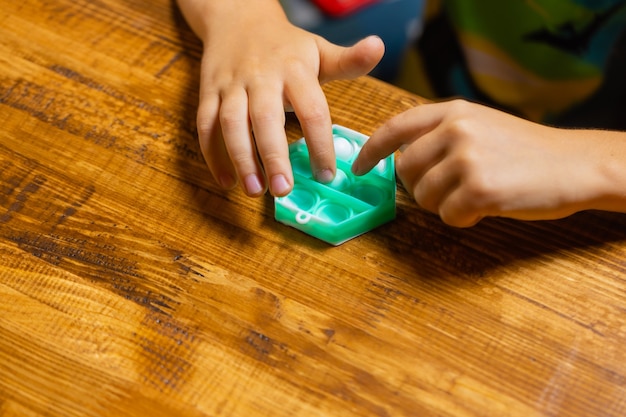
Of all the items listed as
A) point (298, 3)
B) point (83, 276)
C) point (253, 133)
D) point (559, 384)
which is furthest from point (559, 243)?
point (298, 3)

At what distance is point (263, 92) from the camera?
0.65 metres

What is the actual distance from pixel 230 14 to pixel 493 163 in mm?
360

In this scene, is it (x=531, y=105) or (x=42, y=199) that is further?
(x=531, y=105)

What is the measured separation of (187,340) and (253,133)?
0.71ft

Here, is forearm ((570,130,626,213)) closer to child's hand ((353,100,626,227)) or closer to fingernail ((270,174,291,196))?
child's hand ((353,100,626,227))

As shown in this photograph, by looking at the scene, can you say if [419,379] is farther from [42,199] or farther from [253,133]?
[42,199]

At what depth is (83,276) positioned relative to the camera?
61 cm

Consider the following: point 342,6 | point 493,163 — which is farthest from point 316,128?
point 342,6

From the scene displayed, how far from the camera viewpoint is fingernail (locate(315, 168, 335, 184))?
0.63m

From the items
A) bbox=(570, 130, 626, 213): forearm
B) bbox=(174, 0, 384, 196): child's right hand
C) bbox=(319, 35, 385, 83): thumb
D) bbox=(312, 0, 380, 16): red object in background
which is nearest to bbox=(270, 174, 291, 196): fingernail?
bbox=(174, 0, 384, 196): child's right hand

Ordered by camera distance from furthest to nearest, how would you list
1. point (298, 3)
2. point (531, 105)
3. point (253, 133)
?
1. point (298, 3)
2. point (531, 105)
3. point (253, 133)

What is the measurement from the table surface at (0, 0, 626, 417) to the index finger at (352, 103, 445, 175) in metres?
0.07

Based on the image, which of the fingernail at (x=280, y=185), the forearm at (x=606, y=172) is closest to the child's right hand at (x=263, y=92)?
the fingernail at (x=280, y=185)

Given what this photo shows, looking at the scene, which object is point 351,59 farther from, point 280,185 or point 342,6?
point 342,6
